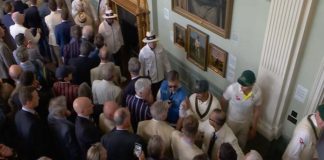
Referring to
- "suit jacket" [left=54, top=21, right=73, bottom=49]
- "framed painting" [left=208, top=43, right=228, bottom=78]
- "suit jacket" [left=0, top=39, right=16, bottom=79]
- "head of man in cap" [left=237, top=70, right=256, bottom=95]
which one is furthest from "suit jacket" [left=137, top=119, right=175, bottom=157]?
"suit jacket" [left=0, top=39, right=16, bottom=79]

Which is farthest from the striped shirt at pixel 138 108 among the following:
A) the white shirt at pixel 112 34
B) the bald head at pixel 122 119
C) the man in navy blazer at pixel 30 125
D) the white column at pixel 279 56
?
the white shirt at pixel 112 34

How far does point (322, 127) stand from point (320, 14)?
1.33 metres

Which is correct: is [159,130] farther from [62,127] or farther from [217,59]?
[217,59]

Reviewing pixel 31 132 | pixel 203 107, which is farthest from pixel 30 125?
pixel 203 107

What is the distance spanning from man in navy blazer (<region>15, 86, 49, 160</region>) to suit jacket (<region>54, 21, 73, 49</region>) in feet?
8.00

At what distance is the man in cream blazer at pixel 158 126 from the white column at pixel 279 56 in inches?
67.7

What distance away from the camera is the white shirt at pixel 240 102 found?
4.58 meters

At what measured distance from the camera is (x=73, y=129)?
4.00 m

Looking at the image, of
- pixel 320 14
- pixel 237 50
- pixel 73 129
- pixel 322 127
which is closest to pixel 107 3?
pixel 237 50

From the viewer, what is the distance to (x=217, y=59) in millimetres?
5547

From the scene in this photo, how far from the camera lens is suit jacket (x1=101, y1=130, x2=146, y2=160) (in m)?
3.62

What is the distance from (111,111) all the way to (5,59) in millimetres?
3042

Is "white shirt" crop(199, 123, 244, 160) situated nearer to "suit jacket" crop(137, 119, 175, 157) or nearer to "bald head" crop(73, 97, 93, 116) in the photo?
"suit jacket" crop(137, 119, 175, 157)

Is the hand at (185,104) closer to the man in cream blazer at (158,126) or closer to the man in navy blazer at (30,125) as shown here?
the man in cream blazer at (158,126)
